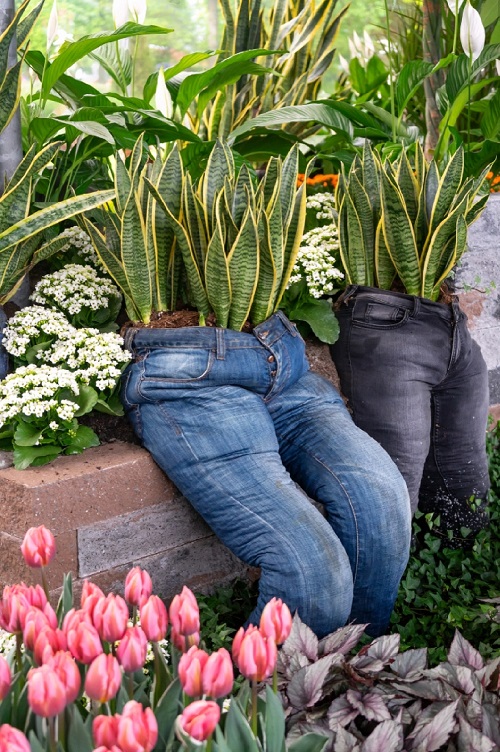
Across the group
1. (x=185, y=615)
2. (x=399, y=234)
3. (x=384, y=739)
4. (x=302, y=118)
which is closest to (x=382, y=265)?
(x=399, y=234)

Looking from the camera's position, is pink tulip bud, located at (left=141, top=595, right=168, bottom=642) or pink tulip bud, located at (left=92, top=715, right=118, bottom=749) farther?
pink tulip bud, located at (left=141, top=595, right=168, bottom=642)

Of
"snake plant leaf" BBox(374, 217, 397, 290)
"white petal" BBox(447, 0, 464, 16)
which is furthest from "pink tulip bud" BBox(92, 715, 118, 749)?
"white petal" BBox(447, 0, 464, 16)

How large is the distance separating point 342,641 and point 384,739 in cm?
30

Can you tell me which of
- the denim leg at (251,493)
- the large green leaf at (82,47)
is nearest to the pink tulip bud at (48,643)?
the denim leg at (251,493)

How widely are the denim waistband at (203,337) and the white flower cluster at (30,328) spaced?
16 centimetres

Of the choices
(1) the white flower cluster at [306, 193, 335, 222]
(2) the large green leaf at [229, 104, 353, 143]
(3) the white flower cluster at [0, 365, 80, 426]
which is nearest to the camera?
(3) the white flower cluster at [0, 365, 80, 426]

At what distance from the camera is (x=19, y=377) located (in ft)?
6.30

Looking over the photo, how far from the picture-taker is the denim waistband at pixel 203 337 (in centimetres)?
194

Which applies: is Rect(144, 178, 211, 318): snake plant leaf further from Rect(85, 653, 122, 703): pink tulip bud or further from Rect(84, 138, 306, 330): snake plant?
Rect(85, 653, 122, 703): pink tulip bud

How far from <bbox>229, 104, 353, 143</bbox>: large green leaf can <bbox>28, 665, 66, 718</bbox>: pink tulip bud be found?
6.26ft

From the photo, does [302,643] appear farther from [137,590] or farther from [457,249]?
[457,249]

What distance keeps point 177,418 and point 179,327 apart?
9.3 inches

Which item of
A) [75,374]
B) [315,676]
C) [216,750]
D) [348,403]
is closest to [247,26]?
[348,403]

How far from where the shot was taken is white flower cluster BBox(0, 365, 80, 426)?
6.15 ft
